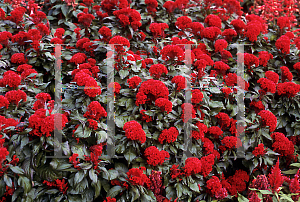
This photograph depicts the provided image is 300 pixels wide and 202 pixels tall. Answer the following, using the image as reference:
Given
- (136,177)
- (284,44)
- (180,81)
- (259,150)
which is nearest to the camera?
(136,177)

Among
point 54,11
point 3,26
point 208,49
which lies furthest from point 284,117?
point 3,26

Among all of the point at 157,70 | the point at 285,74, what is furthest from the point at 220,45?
the point at 157,70

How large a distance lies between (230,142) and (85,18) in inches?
82.9

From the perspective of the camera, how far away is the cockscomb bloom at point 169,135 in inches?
88.6

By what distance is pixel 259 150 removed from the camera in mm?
A: 2500

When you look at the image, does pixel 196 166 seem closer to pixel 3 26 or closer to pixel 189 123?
pixel 189 123

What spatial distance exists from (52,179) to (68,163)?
0.58ft

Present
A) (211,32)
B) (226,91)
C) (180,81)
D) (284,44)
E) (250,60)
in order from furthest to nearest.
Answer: (284,44)
(211,32)
(250,60)
(226,91)
(180,81)

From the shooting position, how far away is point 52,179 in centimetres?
200

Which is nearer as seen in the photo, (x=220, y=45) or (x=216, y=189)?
(x=216, y=189)

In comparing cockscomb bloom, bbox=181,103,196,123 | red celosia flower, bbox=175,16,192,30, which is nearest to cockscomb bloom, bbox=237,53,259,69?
red celosia flower, bbox=175,16,192,30

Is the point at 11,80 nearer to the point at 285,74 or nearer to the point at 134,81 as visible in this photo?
the point at 134,81

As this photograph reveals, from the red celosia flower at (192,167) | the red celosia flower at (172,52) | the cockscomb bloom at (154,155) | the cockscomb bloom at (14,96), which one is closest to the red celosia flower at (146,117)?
the cockscomb bloom at (154,155)

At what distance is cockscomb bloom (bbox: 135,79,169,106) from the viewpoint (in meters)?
2.25
